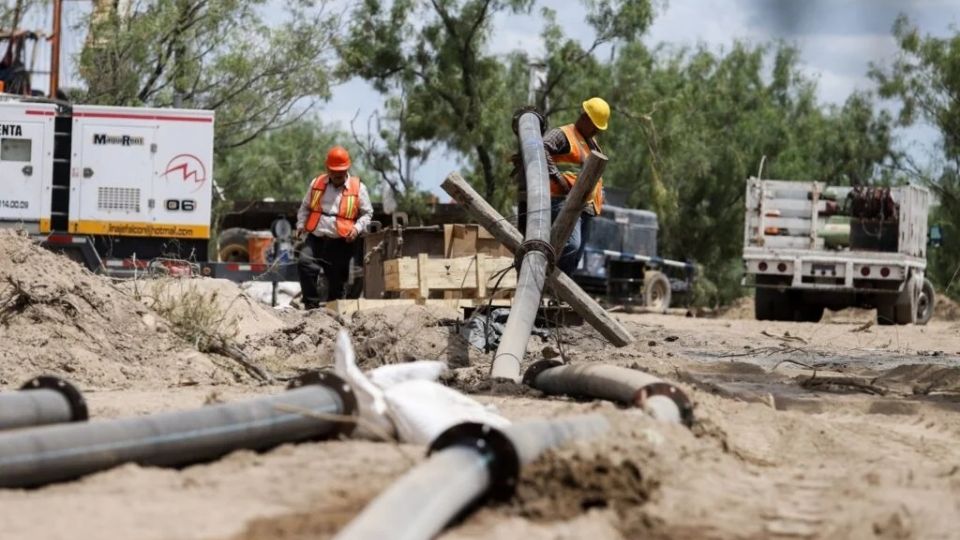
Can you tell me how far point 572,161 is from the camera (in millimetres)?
14766

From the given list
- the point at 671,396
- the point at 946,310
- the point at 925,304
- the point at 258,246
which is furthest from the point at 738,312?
the point at 671,396

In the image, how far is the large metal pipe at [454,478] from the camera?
5191 mm

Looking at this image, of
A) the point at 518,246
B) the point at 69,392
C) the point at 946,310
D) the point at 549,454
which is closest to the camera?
the point at 549,454

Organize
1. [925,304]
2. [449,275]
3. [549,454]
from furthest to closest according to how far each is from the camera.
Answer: [925,304] → [449,275] → [549,454]

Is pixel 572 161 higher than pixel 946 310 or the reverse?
higher

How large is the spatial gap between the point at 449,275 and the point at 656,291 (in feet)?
63.2

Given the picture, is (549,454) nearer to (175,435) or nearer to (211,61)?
(175,435)

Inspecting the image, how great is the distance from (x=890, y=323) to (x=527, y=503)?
2355 centimetres

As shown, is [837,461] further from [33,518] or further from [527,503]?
[33,518]

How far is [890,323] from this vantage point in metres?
28.6

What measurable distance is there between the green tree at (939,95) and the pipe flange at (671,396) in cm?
3481

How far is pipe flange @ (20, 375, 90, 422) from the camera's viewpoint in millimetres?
7539

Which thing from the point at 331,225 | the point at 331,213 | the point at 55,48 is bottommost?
the point at 331,225

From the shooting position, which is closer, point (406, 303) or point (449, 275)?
point (406, 303)
